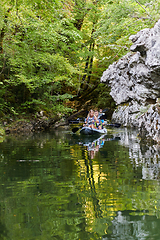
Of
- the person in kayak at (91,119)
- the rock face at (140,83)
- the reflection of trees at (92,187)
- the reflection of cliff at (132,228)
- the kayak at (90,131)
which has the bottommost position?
the reflection of cliff at (132,228)

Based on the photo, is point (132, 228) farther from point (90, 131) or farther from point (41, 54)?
point (41, 54)

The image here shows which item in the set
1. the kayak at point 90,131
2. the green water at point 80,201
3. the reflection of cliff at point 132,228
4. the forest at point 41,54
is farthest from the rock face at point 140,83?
the reflection of cliff at point 132,228

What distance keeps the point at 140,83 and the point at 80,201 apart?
1378cm

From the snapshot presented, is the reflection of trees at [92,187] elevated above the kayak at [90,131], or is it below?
below

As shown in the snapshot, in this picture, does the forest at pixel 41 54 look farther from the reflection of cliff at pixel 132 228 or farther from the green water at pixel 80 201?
the reflection of cliff at pixel 132 228

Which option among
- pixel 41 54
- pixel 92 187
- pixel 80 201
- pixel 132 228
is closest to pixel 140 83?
pixel 41 54

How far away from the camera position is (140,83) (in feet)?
51.5

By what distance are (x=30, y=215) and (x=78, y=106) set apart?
23.8 m

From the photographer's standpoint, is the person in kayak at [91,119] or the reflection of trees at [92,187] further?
the person in kayak at [91,119]

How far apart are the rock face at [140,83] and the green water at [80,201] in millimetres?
5024

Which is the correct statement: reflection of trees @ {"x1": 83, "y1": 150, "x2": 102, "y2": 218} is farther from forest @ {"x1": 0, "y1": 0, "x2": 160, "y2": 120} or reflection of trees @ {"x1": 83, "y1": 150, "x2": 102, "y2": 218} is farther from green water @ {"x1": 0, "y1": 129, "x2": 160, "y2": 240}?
forest @ {"x1": 0, "y1": 0, "x2": 160, "y2": 120}

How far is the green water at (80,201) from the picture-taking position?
7.51 feet

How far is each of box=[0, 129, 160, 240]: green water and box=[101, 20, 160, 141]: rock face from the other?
502 cm

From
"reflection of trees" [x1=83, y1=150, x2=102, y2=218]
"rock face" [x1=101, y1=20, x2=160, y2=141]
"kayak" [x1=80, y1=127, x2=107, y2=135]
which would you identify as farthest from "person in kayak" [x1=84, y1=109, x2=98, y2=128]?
"reflection of trees" [x1=83, y1=150, x2=102, y2=218]
